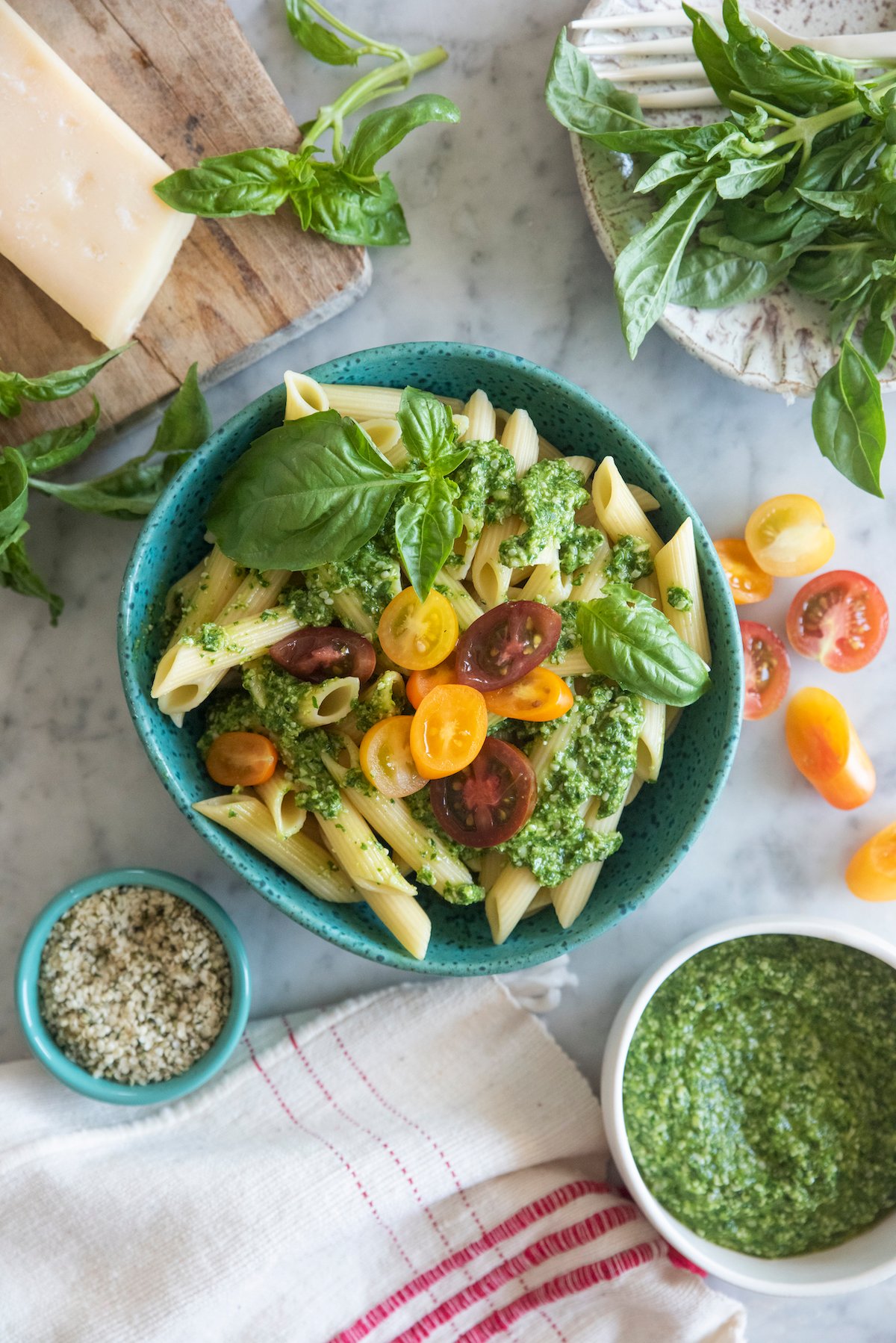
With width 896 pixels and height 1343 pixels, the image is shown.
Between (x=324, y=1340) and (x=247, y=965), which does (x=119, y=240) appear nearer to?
(x=247, y=965)

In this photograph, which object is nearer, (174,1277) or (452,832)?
(452,832)

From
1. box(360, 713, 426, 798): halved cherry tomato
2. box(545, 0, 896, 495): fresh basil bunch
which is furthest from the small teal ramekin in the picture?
A: box(545, 0, 896, 495): fresh basil bunch

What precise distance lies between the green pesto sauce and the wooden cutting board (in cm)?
142

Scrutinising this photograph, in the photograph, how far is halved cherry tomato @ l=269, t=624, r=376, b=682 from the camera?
1569 mm

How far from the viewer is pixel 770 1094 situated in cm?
201

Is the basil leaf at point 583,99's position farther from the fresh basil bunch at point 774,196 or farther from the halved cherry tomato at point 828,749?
the halved cherry tomato at point 828,749

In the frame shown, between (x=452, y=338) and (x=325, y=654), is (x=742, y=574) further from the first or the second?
(x=325, y=654)

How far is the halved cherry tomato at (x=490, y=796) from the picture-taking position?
1563 mm

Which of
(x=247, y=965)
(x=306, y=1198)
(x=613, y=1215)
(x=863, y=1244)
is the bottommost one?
(x=863, y=1244)

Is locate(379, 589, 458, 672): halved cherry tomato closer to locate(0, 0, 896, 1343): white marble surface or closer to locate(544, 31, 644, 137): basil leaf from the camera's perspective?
locate(0, 0, 896, 1343): white marble surface

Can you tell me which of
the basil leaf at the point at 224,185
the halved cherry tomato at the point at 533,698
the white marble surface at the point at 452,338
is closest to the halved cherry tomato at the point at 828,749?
the white marble surface at the point at 452,338

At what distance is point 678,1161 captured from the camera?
1976 millimetres

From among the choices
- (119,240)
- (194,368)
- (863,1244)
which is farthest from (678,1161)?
(119,240)

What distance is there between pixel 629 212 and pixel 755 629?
80 cm
